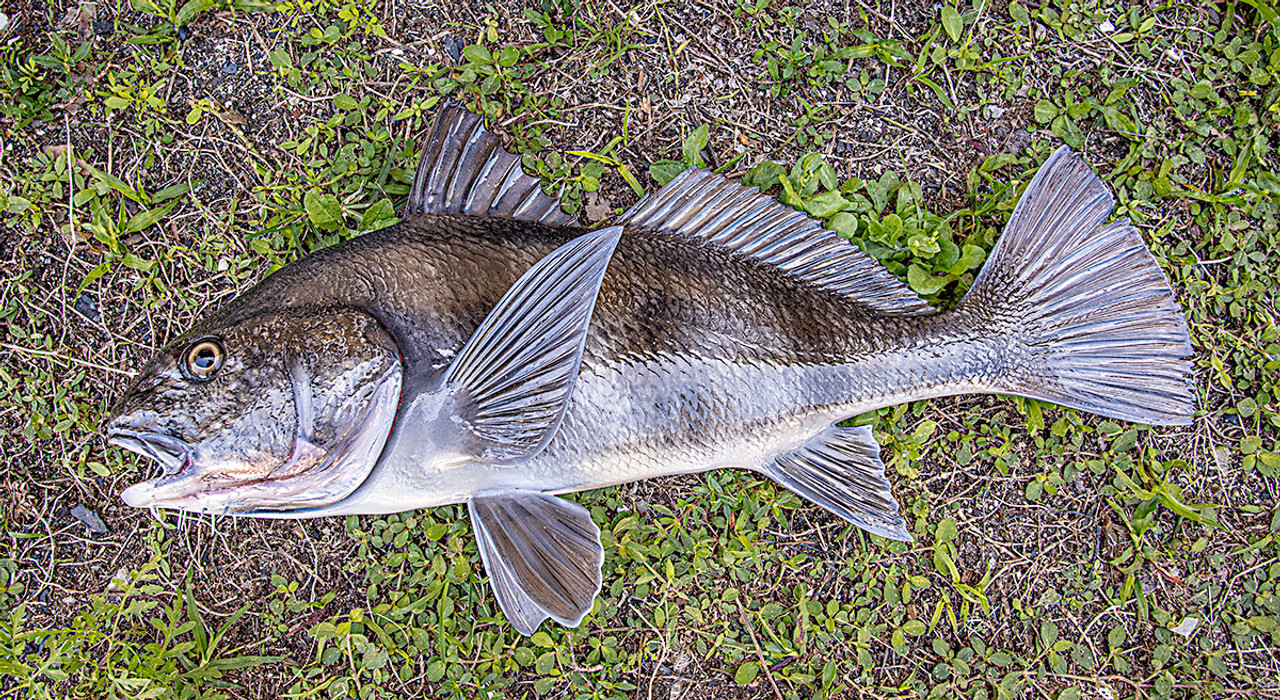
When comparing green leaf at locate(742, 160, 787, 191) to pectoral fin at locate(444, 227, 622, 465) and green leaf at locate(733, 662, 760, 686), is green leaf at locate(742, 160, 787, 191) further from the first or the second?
green leaf at locate(733, 662, 760, 686)

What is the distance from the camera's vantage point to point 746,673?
9.29 feet

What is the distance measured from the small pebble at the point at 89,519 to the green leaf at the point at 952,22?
3617 mm

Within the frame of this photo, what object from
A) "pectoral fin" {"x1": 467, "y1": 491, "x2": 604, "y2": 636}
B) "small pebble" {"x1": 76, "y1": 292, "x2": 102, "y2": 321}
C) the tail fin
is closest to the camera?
"pectoral fin" {"x1": 467, "y1": 491, "x2": 604, "y2": 636}

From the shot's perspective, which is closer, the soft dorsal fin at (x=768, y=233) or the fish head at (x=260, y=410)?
the fish head at (x=260, y=410)

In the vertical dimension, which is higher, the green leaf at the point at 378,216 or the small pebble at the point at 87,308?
the green leaf at the point at 378,216

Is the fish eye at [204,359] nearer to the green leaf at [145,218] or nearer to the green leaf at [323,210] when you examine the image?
the green leaf at [323,210]

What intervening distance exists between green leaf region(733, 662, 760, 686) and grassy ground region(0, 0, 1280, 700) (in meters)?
0.01

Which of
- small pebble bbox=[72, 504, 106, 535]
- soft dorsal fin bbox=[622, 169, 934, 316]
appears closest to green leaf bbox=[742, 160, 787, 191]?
soft dorsal fin bbox=[622, 169, 934, 316]

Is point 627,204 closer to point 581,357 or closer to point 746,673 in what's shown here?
point 581,357

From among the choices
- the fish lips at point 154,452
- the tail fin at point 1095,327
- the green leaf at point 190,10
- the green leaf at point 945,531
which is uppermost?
the green leaf at point 190,10

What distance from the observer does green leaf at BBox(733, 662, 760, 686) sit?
2.83m

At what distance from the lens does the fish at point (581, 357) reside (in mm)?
1917

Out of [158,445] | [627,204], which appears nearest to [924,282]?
[627,204]

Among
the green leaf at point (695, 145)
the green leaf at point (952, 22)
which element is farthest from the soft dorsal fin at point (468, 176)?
the green leaf at point (952, 22)
